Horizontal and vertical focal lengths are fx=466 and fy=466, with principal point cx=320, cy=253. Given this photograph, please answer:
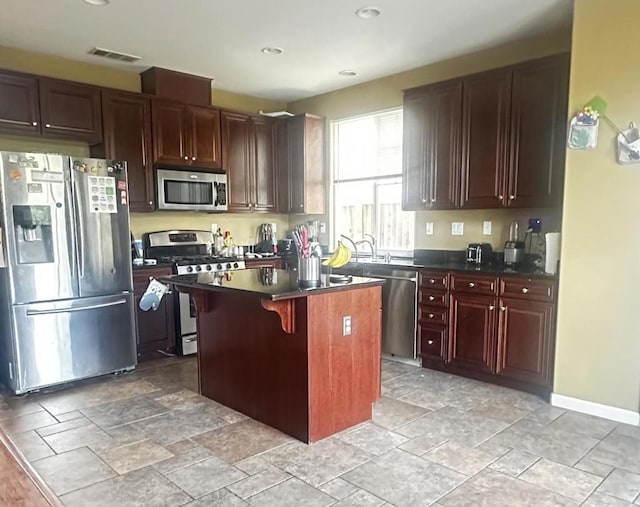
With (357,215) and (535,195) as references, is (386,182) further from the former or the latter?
(535,195)

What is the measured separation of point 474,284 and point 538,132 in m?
1.28

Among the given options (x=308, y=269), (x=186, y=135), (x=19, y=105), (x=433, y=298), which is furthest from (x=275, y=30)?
(x=433, y=298)

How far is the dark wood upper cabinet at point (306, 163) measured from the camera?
5492mm

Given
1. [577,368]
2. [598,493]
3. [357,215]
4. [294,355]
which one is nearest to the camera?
[598,493]

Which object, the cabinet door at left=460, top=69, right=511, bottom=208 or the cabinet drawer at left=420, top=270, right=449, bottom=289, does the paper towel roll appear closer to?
the cabinet door at left=460, top=69, right=511, bottom=208

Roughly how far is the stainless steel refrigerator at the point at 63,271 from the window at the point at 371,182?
8.40 ft

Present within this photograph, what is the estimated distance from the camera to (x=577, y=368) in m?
3.21

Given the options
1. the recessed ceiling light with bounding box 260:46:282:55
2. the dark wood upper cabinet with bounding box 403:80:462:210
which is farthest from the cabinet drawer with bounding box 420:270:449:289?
the recessed ceiling light with bounding box 260:46:282:55

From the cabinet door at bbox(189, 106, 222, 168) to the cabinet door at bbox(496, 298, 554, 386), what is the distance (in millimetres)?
3236

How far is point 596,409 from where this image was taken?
313 centimetres

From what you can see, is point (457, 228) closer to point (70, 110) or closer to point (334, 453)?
point (334, 453)

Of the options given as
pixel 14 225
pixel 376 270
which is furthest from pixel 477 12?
pixel 14 225

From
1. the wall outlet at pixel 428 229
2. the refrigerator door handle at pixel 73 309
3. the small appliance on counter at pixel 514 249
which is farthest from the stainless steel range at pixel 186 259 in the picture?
the small appliance on counter at pixel 514 249

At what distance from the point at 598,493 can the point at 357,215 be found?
3.73m
